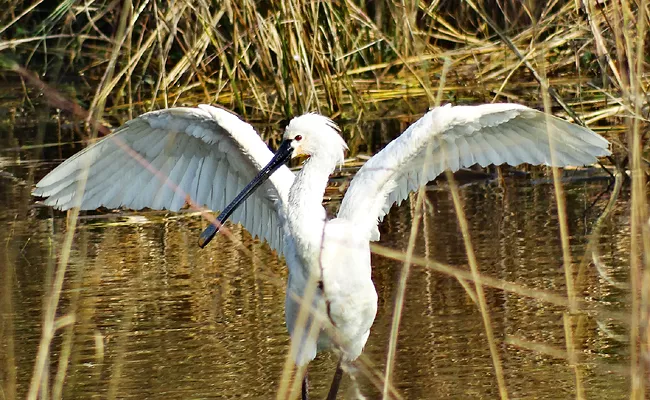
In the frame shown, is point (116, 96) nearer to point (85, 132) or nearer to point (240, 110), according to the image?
point (85, 132)

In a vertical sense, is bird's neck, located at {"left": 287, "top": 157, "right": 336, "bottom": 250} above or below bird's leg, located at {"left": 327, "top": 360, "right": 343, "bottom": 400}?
above

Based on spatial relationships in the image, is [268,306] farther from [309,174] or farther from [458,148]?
[458,148]

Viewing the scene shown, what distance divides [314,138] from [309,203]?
382mm

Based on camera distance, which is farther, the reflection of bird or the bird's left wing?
the bird's left wing

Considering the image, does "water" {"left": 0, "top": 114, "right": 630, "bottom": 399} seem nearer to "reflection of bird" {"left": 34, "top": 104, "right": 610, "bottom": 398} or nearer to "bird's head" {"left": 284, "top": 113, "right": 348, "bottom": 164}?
"reflection of bird" {"left": 34, "top": 104, "right": 610, "bottom": 398}

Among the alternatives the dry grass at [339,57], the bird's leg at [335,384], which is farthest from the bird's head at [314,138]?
the dry grass at [339,57]

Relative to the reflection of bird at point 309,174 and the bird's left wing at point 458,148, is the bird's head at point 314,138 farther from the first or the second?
the bird's left wing at point 458,148

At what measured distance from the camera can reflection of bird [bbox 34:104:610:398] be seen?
5.07 metres

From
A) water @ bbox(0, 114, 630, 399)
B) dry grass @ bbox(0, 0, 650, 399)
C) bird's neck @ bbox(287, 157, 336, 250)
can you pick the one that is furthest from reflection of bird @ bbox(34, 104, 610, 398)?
dry grass @ bbox(0, 0, 650, 399)

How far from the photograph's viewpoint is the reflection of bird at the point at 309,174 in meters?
5.07

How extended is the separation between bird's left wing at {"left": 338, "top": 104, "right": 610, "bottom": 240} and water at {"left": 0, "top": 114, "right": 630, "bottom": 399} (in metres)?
0.67

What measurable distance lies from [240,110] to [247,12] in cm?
133

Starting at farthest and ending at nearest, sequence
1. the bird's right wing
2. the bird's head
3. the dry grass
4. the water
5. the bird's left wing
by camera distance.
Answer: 1. the dry grass
2. the bird's right wing
3. the bird's head
4. the bird's left wing
5. the water

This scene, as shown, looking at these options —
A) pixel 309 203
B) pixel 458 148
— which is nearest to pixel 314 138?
pixel 309 203
